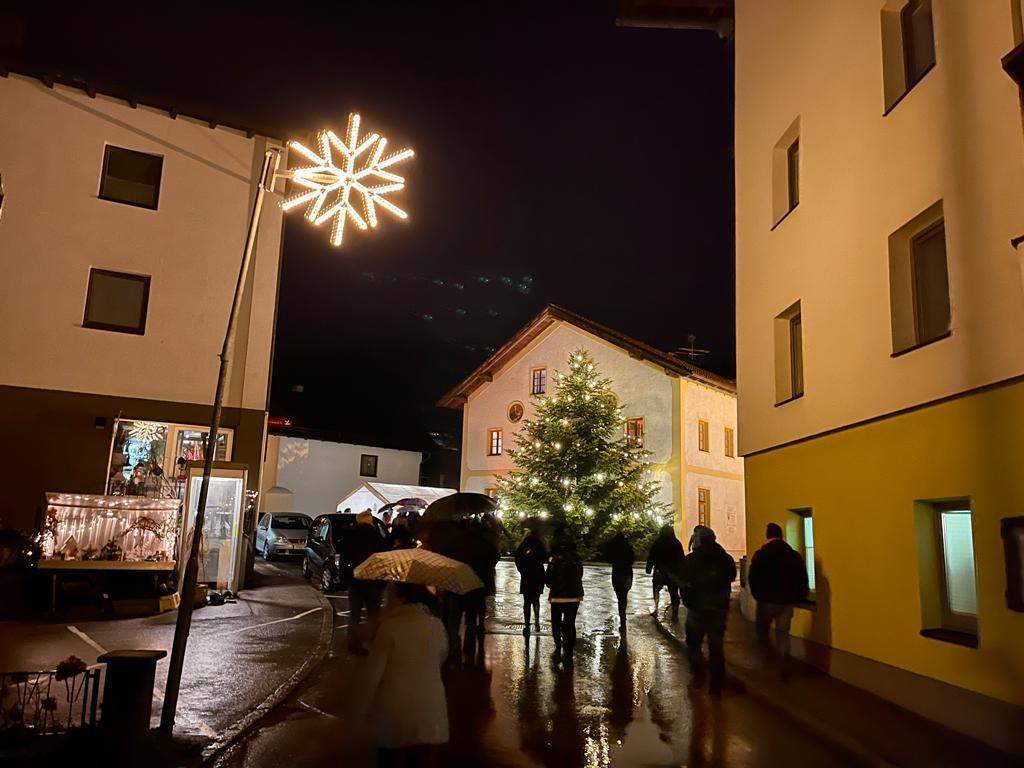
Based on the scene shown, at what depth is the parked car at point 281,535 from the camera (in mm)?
27578

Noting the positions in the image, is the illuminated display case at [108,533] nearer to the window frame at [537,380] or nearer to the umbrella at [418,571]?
the umbrella at [418,571]

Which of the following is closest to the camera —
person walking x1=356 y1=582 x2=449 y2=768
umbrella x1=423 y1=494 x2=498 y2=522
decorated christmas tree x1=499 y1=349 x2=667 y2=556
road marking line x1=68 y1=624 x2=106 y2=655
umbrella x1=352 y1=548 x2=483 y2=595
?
person walking x1=356 y1=582 x2=449 y2=768

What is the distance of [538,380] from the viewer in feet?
118

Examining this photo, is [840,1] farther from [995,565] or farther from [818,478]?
[995,565]

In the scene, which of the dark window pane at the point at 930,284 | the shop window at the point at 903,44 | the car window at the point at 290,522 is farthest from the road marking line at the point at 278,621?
the car window at the point at 290,522

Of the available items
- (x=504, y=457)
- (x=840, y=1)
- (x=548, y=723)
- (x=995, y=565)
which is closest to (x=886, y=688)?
(x=995, y=565)

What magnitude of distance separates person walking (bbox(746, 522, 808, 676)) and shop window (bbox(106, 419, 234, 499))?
37.4 ft

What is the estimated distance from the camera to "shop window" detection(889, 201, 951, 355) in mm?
8752

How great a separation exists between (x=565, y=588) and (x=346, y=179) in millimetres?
6552

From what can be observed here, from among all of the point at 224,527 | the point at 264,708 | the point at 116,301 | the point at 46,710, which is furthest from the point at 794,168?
the point at 116,301

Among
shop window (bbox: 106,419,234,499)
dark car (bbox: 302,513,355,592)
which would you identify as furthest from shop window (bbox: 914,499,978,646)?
shop window (bbox: 106,419,234,499)

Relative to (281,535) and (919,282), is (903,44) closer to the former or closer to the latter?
(919,282)

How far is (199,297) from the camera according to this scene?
57.6 ft

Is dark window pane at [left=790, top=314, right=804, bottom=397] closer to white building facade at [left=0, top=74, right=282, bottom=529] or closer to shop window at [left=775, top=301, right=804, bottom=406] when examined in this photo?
shop window at [left=775, top=301, right=804, bottom=406]
